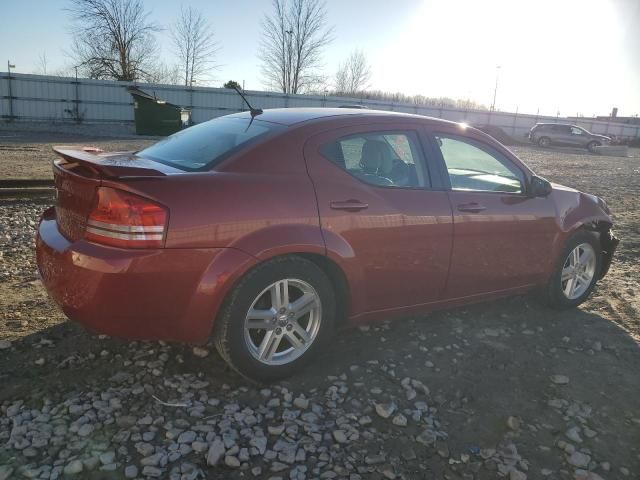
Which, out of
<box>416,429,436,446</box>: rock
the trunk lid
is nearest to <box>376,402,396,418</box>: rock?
<box>416,429,436,446</box>: rock

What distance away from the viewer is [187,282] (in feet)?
8.61

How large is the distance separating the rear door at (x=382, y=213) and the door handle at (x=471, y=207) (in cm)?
13

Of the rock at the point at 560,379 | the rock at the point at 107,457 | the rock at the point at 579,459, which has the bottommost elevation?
the rock at the point at 107,457

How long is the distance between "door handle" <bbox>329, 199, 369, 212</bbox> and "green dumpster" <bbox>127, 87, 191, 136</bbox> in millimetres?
20489

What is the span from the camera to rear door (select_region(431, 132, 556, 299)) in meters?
3.62

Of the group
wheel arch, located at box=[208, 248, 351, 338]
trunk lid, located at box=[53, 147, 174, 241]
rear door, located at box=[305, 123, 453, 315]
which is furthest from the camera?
rear door, located at box=[305, 123, 453, 315]

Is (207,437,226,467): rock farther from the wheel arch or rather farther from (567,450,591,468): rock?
(567,450,591,468): rock

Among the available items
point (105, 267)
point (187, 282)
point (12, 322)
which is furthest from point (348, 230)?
point (12, 322)

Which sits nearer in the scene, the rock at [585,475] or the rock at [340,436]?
the rock at [585,475]

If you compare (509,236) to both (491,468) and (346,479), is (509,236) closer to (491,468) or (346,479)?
(491,468)

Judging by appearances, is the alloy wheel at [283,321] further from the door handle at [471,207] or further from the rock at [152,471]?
the door handle at [471,207]

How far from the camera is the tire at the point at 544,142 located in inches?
1353

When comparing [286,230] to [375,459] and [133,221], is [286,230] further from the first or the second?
[375,459]

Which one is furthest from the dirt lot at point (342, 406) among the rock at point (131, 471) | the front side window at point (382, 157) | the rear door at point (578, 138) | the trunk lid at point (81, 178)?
the rear door at point (578, 138)
